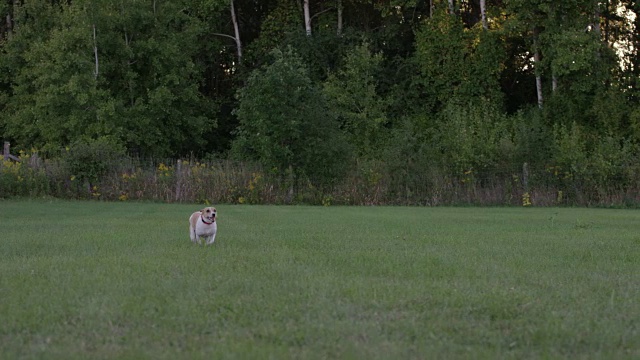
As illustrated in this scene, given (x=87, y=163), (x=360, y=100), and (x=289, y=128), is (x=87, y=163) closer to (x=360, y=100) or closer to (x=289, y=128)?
(x=289, y=128)

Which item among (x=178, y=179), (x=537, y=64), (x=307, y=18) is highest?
(x=307, y=18)

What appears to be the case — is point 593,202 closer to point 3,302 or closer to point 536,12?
point 536,12

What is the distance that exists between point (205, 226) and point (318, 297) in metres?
4.65

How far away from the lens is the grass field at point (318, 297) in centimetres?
547

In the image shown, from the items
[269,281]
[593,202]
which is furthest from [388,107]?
[269,281]

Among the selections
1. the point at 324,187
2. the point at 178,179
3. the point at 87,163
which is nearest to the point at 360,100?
the point at 324,187

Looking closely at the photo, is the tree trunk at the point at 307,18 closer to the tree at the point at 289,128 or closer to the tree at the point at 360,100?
the tree at the point at 360,100

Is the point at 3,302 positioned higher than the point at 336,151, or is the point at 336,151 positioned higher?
the point at 336,151

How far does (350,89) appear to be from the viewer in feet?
142

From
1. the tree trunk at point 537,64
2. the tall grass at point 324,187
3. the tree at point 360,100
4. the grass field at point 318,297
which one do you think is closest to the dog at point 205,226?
the grass field at point 318,297

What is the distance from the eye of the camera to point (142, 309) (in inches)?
260

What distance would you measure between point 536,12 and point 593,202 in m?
12.3

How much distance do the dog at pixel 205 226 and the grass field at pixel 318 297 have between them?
30 centimetres

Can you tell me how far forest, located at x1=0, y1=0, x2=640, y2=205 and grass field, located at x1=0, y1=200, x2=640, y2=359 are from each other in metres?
18.2
